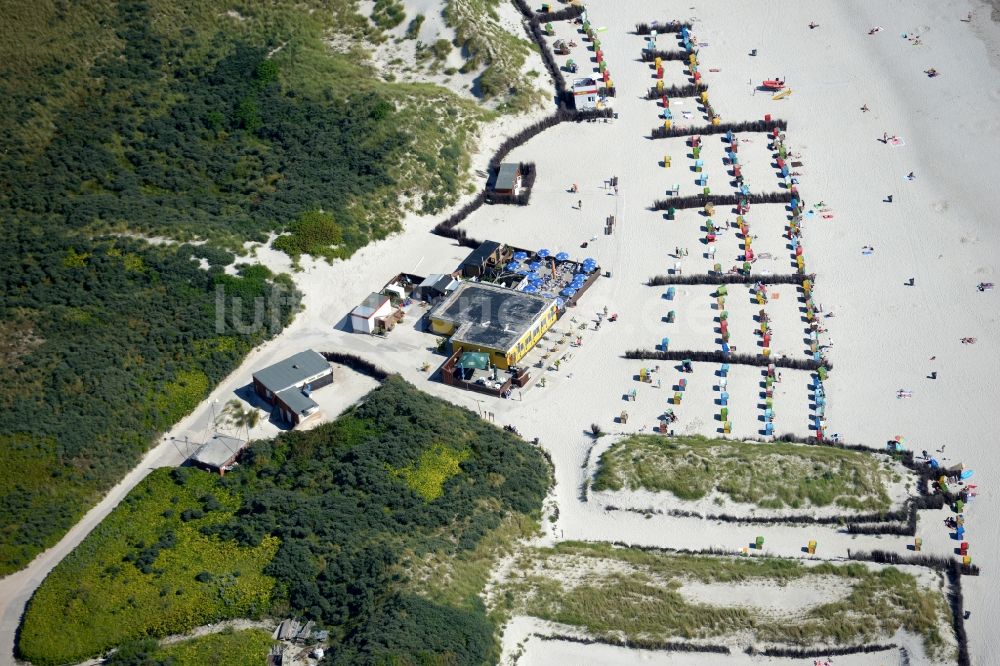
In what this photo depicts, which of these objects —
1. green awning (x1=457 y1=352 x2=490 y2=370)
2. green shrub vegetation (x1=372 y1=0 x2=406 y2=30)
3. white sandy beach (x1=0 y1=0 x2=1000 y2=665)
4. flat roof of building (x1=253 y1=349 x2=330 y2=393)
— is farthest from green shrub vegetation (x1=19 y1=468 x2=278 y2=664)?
green shrub vegetation (x1=372 y1=0 x2=406 y2=30)

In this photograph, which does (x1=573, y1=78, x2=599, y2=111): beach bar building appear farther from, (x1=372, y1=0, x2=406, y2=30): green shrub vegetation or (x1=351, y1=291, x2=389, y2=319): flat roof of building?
(x1=351, y1=291, x2=389, y2=319): flat roof of building

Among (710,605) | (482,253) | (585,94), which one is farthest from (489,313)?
(585,94)

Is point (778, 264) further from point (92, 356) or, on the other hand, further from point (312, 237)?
point (92, 356)

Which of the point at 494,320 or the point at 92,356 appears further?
the point at 494,320

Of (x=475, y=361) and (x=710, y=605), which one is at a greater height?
(x=475, y=361)

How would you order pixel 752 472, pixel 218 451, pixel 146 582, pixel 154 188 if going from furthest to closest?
pixel 154 188
pixel 218 451
pixel 752 472
pixel 146 582
